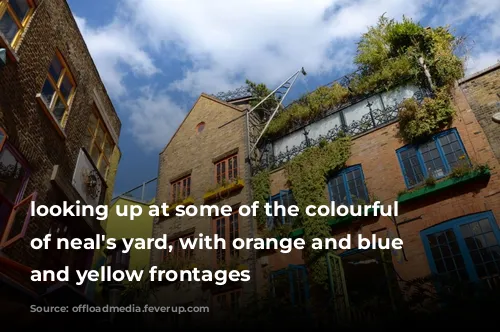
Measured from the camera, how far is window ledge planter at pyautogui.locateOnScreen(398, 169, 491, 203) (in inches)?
428

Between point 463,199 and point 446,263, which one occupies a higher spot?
point 463,199

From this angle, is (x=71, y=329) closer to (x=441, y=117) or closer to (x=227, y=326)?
(x=227, y=326)

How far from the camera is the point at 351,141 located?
14.2 metres

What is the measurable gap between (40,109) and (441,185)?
33.8 feet

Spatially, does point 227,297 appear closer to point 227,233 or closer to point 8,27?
point 227,233

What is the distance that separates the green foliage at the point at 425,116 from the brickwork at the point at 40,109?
9.65m

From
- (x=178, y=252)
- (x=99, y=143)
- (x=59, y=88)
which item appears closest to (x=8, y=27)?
(x=59, y=88)

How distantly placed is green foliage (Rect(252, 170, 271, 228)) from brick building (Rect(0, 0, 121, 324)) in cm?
524

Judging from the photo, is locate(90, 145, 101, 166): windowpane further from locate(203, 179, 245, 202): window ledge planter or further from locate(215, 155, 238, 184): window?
locate(215, 155, 238, 184): window

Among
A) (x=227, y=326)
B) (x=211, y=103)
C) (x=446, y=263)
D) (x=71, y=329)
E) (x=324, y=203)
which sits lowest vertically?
(x=227, y=326)

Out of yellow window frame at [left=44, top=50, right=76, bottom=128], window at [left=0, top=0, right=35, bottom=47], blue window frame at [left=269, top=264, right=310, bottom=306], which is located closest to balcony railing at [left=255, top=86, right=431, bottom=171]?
blue window frame at [left=269, top=264, right=310, bottom=306]

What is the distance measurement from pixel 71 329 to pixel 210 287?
5.78m

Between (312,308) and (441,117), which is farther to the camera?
(441,117)

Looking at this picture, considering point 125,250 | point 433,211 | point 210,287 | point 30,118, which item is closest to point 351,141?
point 433,211
